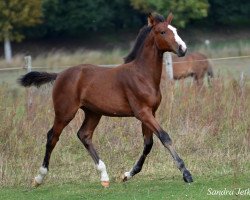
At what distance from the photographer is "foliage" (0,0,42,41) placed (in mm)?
51594

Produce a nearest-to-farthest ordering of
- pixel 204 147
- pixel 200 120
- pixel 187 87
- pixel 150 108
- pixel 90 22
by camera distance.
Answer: pixel 150 108 < pixel 204 147 < pixel 200 120 < pixel 187 87 < pixel 90 22

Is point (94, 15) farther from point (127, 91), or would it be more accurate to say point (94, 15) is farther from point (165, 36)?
point (165, 36)

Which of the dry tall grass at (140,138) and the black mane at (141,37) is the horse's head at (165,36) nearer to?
the black mane at (141,37)

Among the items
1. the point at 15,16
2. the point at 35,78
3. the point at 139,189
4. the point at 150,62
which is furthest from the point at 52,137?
the point at 15,16

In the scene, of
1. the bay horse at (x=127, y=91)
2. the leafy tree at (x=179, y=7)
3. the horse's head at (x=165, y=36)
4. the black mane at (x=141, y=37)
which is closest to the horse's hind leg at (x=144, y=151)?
the bay horse at (x=127, y=91)

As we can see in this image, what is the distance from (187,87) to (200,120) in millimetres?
1155

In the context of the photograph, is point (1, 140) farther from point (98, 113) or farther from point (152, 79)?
point (152, 79)

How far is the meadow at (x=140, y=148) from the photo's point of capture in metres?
11.0

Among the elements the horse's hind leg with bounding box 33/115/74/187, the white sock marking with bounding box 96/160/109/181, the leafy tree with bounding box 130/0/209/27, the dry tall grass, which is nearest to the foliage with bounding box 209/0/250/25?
the leafy tree with bounding box 130/0/209/27

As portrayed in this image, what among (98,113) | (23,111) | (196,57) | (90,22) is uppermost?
(98,113)

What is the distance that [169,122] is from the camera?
47.5 ft

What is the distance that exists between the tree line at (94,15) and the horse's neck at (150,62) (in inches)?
1537

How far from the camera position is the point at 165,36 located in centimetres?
1102

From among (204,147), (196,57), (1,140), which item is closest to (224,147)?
(204,147)
